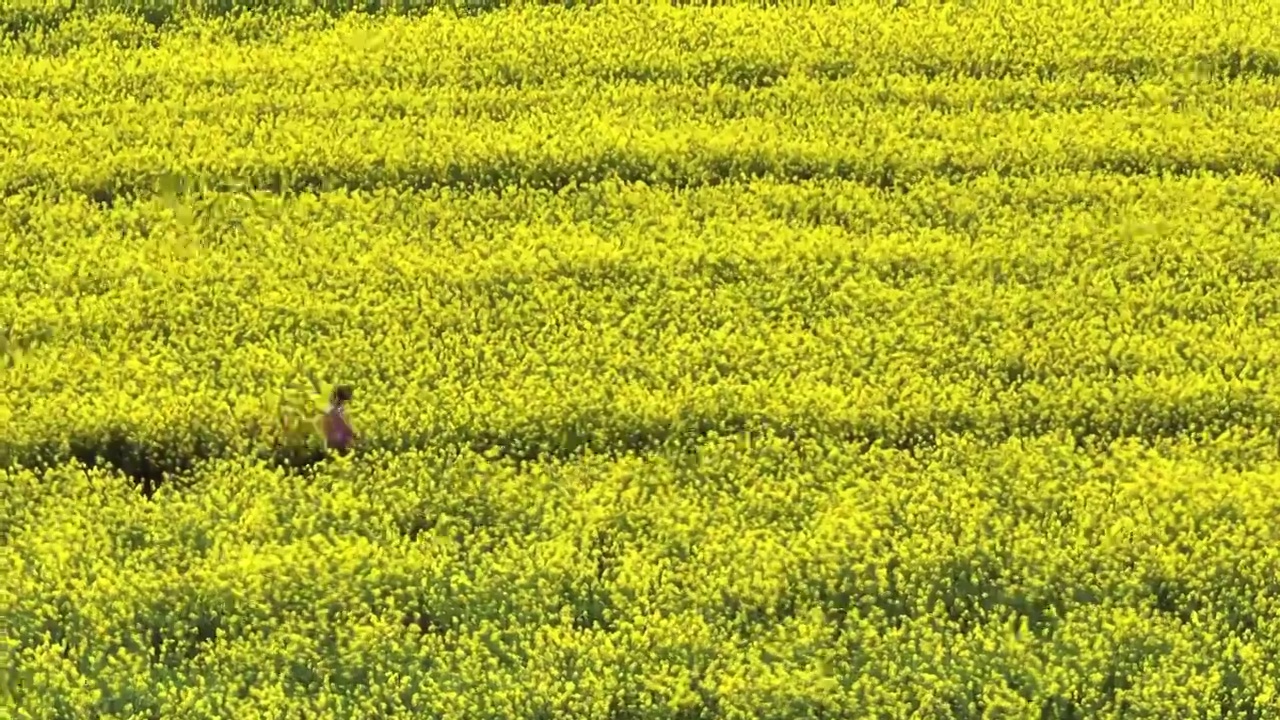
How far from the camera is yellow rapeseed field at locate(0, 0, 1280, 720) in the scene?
18.3 ft

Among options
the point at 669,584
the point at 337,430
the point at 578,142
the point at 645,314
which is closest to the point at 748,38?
the point at 578,142

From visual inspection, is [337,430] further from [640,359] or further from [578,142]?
[578,142]

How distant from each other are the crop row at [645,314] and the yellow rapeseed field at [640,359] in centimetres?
2

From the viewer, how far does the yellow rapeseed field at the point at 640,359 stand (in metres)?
5.57

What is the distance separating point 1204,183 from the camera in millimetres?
8352

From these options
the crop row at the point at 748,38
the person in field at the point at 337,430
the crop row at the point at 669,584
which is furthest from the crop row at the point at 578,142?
the crop row at the point at 669,584

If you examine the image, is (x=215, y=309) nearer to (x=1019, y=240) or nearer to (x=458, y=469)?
(x=458, y=469)

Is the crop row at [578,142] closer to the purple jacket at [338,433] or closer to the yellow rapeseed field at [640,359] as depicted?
the yellow rapeseed field at [640,359]

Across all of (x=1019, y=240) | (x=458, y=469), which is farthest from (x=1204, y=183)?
(x=458, y=469)

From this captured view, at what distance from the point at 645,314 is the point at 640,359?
42 centimetres

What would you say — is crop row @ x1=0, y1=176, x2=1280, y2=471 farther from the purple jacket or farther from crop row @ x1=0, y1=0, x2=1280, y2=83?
crop row @ x1=0, y1=0, x2=1280, y2=83

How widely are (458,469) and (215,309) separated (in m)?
1.77

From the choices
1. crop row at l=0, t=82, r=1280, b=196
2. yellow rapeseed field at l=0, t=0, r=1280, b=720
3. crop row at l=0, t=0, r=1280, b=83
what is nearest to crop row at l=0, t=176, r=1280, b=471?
yellow rapeseed field at l=0, t=0, r=1280, b=720

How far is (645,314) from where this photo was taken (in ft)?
24.2
